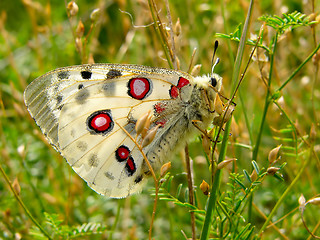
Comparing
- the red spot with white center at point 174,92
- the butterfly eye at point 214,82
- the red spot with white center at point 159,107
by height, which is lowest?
the butterfly eye at point 214,82

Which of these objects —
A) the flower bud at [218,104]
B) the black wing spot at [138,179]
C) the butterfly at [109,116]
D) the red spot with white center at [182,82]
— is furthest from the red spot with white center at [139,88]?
the flower bud at [218,104]

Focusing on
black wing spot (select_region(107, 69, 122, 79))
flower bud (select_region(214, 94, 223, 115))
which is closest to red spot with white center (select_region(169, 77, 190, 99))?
black wing spot (select_region(107, 69, 122, 79))

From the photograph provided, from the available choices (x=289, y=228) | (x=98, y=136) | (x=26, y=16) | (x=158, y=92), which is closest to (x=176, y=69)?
(x=158, y=92)

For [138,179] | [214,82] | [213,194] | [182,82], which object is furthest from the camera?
[138,179]

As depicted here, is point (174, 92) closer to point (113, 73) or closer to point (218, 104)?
point (113, 73)

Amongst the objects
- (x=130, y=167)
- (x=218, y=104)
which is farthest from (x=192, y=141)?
(x=218, y=104)

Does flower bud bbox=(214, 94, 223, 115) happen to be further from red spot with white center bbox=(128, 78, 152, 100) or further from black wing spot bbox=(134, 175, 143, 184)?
black wing spot bbox=(134, 175, 143, 184)

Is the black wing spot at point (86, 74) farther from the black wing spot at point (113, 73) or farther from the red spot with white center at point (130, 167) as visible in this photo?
the red spot with white center at point (130, 167)
